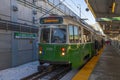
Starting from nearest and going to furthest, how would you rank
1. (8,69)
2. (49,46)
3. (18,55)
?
(49,46) → (8,69) → (18,55)

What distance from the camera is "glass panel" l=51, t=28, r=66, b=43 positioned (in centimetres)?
1329

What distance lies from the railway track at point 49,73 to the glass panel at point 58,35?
5.06 ft

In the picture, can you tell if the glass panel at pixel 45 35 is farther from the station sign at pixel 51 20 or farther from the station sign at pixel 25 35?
the station sign at pixel 25 35

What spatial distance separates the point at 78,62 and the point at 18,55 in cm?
416

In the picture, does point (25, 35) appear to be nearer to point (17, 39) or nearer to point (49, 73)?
point (17, 39)

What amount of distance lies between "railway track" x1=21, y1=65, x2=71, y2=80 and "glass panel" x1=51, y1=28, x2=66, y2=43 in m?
1.54

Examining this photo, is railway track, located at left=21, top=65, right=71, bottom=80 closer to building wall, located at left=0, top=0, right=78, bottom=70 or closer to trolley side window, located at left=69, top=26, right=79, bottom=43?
trolley side window, located at left=69, top=26, right=79, bottom=43

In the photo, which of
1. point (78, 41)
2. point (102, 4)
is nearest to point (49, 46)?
point (78, 41)

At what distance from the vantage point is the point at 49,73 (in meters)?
13.6

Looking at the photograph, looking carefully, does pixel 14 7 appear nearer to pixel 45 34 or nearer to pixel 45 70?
pixel 45 34

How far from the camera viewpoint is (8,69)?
47.0ft

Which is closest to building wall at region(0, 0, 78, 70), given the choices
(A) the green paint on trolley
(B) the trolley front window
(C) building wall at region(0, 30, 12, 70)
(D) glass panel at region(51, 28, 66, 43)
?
(C) building wall at region(0, 30, 12, 70)

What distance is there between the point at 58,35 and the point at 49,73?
208 centimetres

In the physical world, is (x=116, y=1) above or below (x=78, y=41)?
above
